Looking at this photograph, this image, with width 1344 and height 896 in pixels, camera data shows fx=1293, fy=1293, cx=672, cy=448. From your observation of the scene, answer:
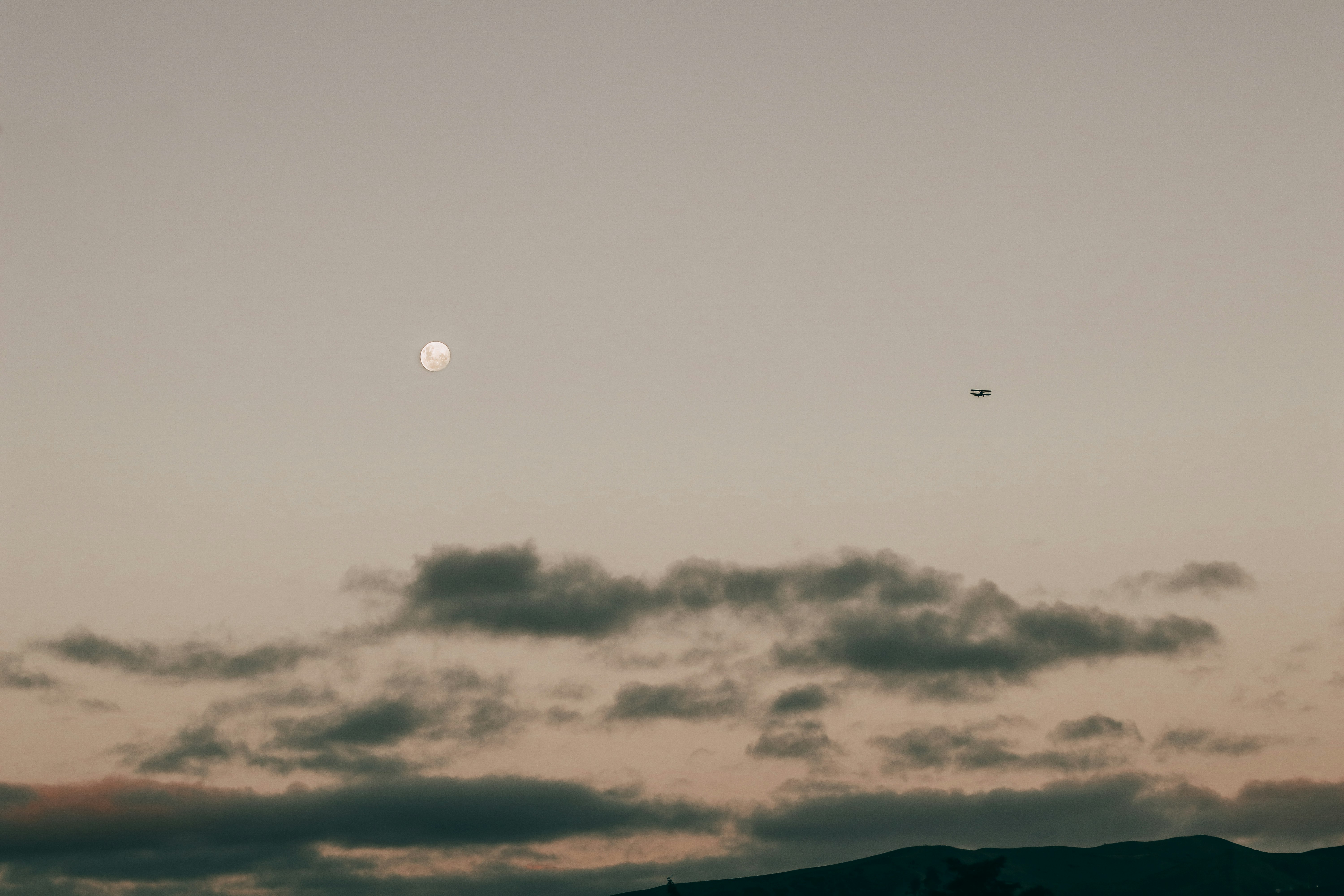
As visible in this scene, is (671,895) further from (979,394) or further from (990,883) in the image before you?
(979,394)

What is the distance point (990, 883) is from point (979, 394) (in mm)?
87002

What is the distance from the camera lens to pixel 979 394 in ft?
449

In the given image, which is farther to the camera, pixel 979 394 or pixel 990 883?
pixel 990 883

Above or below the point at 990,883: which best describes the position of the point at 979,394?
above

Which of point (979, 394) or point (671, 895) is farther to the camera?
point (671, 895)

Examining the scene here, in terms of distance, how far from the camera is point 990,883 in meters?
188

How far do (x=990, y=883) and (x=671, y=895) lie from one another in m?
46.4

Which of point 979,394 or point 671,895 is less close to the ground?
point 979,394

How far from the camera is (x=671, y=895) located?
18800cm

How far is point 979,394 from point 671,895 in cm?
9310

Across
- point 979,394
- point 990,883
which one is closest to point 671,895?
point 990,883
